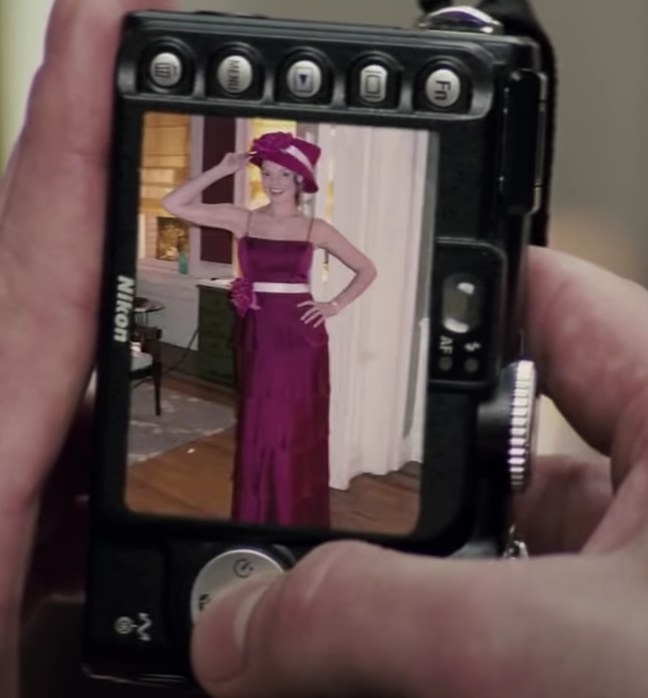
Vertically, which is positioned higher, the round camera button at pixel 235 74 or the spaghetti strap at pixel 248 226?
the round camera button at pixel 235 74

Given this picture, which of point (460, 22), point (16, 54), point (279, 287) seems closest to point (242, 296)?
point (279, 287)

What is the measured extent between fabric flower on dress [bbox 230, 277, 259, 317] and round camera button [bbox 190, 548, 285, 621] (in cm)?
8

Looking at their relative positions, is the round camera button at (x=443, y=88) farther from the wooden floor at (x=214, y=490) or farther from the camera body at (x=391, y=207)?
the wooden floor at (x=214, y=490)

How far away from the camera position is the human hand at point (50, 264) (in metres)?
0.39

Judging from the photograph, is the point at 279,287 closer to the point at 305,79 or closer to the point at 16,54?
the point at 305,79

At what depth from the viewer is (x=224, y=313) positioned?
0.39 metres

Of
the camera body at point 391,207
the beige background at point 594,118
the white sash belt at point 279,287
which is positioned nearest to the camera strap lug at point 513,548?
the camera body at point 391,207

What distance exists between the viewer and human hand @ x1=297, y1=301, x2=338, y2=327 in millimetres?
390

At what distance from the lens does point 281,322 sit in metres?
0.39

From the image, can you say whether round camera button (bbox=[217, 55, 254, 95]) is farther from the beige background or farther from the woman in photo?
the beige background

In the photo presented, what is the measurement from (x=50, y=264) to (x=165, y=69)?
76 millimetres

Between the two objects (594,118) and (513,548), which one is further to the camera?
(594,118)

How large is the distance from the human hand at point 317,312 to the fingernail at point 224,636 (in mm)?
83

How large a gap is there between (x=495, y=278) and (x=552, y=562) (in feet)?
0.34
